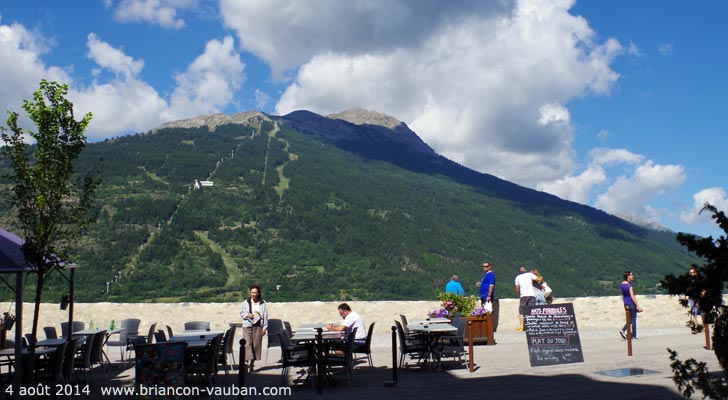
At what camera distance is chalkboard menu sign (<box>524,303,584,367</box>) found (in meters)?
9.85

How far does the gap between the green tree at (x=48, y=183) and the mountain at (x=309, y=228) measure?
50175 millimetres

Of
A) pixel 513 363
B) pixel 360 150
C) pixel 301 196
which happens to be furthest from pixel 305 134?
pixel 513 363

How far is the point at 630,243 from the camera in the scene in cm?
12775

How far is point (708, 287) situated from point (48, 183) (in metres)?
7.63

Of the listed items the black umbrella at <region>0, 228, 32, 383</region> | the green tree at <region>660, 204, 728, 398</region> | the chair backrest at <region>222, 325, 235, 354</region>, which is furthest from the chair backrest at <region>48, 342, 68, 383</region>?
the green tree at <region>660, 204, 728, 398</region>

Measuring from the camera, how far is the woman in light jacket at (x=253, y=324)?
995 centimetres

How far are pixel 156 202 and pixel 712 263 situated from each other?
92.1 metres

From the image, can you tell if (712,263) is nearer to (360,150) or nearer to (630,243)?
(630,243)

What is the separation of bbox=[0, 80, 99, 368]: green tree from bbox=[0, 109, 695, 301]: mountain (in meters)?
50.2

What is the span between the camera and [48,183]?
823cm

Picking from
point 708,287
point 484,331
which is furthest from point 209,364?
point 484,331

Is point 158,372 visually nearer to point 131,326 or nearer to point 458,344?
point 458,344

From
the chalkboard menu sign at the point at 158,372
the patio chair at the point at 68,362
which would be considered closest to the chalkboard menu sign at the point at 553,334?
the chalkboard menu sign at the point at 158,372

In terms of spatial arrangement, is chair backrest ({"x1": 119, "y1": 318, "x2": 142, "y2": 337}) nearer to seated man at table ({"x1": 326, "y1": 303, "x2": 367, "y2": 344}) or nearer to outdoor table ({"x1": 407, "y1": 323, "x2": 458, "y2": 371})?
seated man at table ({"x1": 326, "y1": 303, "x2": 367, "y2": 344})
